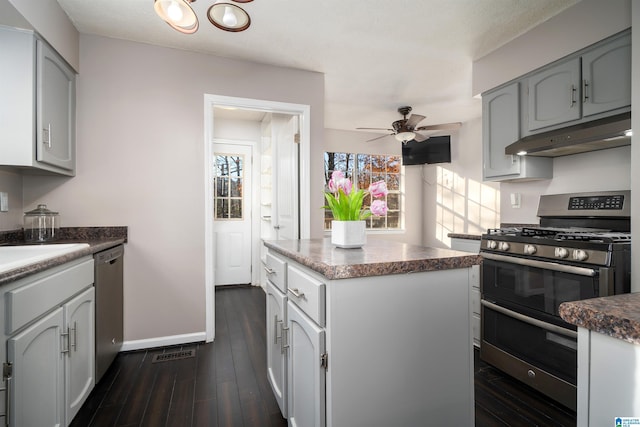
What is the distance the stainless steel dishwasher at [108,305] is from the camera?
6.50ft

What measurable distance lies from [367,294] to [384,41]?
230cm

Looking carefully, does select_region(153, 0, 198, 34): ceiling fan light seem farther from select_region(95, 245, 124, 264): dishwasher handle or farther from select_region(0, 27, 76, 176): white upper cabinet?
select_region(95, 245, 124, 264): dishwasher handle

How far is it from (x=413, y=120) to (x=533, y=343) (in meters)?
2.67

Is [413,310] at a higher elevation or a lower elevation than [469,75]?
lower

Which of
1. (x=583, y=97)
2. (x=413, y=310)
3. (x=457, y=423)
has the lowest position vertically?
(x=457, y=423)

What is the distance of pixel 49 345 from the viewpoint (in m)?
1.41

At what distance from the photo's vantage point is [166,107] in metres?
2.68

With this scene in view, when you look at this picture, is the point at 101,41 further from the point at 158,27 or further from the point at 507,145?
the point at 507,145

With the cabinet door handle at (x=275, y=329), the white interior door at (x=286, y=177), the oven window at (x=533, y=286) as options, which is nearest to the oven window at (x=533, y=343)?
the oven window at (x=533, y=286)

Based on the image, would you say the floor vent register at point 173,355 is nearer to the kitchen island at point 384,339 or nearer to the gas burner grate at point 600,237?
the kitchen island at point 384,339

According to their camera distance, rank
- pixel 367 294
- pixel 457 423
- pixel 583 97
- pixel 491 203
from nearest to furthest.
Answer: pixel 367 294
pixel 457 423
pixel 583 97
pixel 491 203

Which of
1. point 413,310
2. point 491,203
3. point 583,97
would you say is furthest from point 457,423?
point 491,203

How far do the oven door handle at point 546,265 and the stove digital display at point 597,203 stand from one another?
2.35ft

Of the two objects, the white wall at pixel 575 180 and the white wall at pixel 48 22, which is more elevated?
the white wall at pixel 48 22
